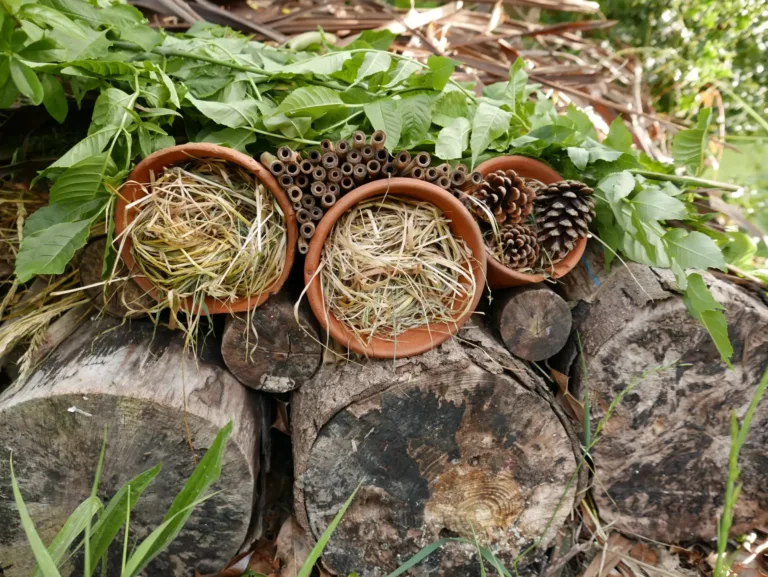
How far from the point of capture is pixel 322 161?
113cm

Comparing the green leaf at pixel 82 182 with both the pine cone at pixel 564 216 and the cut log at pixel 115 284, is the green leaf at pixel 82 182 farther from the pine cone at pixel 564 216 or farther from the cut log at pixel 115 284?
the pine cone at pixel 564 216

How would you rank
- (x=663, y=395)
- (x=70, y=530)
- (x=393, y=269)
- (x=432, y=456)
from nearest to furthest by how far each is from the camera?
(x=70, y=530) → (x=393, y=269) → (x=432, y=456) → (x=663, y=395)

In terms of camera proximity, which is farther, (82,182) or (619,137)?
(619,137)

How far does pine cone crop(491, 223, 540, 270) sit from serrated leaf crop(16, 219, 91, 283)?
0.88m

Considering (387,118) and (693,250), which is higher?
(387,118)

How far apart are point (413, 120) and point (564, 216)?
0.41m

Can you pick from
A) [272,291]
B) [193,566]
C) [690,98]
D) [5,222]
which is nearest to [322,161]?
[272,291]

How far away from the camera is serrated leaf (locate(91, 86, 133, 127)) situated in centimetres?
109

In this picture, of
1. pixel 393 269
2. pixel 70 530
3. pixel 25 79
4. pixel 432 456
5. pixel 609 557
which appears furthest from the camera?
pixel 609 557

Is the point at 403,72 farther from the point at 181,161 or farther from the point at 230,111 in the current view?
the point at 181,161

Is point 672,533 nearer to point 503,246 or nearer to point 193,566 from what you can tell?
point 503,246

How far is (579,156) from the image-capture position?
1261 millimetres

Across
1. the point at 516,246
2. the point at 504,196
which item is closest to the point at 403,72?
the point at 504,196

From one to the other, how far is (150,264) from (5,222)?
1.80 ft
